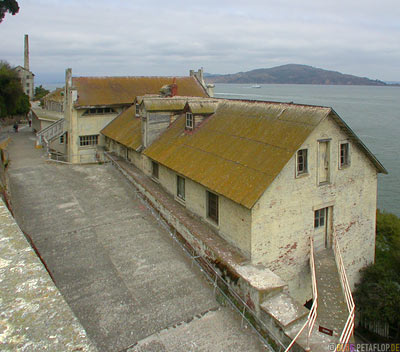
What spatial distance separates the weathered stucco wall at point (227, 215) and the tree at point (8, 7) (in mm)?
22922

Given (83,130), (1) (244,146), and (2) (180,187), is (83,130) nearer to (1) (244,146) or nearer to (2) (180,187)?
(2) (180,187)

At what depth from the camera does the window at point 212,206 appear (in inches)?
633

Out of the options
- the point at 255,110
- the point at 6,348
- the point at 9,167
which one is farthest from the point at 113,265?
the point at 9,167

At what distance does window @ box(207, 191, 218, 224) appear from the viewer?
1608 centimetres

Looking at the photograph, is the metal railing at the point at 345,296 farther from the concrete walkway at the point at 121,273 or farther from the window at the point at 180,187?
the window at the point at 180,187

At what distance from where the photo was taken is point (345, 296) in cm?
1381

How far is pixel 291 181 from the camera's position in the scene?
14.5 metres

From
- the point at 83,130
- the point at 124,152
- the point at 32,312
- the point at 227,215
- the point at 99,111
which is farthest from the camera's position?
the point at 99,111

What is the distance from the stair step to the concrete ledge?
683cm

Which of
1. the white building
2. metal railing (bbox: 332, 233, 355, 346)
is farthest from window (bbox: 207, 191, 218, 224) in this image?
metal railing (bbox: 332, 233, 355, 346)

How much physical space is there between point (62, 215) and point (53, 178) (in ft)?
22.2

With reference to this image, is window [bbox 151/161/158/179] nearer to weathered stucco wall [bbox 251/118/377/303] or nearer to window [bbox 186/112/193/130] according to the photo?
window [bbox 186/112/193/130]

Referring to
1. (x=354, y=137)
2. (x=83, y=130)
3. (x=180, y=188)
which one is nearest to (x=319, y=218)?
(x=354, y=137)

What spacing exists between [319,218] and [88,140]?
22.4 metres
